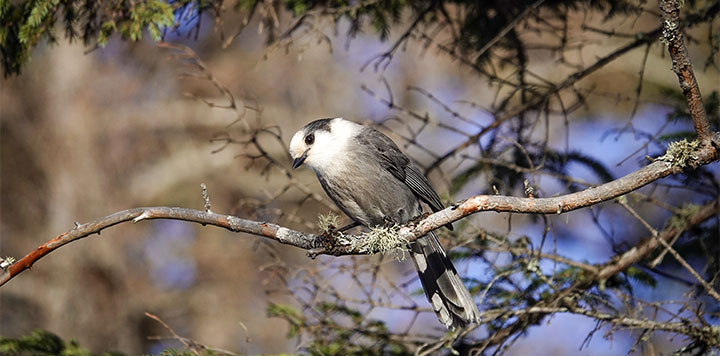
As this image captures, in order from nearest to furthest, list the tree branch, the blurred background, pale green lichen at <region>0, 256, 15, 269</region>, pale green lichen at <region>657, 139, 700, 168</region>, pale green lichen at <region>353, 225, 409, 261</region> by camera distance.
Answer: the tree branch → pale green lichen at <region>657, 139, 700, 168</region> → pale green lichen at <region>0, 256, 15, 269</region> → pale green lichen at <region>353, 225, 409, 261</region> → the blurred background

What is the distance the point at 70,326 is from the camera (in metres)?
9.14

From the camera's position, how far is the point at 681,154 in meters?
2.54

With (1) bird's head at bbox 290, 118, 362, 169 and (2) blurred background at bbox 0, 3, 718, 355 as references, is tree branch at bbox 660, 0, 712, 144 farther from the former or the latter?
(2) blurred background at bbox 0, 3, 718, 355

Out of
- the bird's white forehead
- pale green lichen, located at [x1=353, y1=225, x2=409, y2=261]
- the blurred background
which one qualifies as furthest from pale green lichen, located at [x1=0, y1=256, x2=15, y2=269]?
the blurred background

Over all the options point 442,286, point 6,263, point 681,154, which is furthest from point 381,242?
point 6,263

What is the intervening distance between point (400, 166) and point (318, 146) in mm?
503

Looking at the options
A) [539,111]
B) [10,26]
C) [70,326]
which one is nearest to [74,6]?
[10,26]

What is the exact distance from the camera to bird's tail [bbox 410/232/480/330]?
12.0 feet

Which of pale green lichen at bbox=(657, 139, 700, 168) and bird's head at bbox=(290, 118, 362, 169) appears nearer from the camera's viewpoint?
pale green lichen at bbox=(657, 139, 700, 168)

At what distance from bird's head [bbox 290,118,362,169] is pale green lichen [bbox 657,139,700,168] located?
66.1 inches

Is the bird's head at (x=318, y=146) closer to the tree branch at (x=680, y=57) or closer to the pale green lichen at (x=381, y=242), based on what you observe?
the pale green lichen at (x=381, y=242)

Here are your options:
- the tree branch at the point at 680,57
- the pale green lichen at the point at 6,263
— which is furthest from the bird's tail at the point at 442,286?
the pale green lichen at the point at 6,263

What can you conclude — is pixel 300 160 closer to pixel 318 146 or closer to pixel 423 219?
pixel 318 146

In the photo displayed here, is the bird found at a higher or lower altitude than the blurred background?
lower
